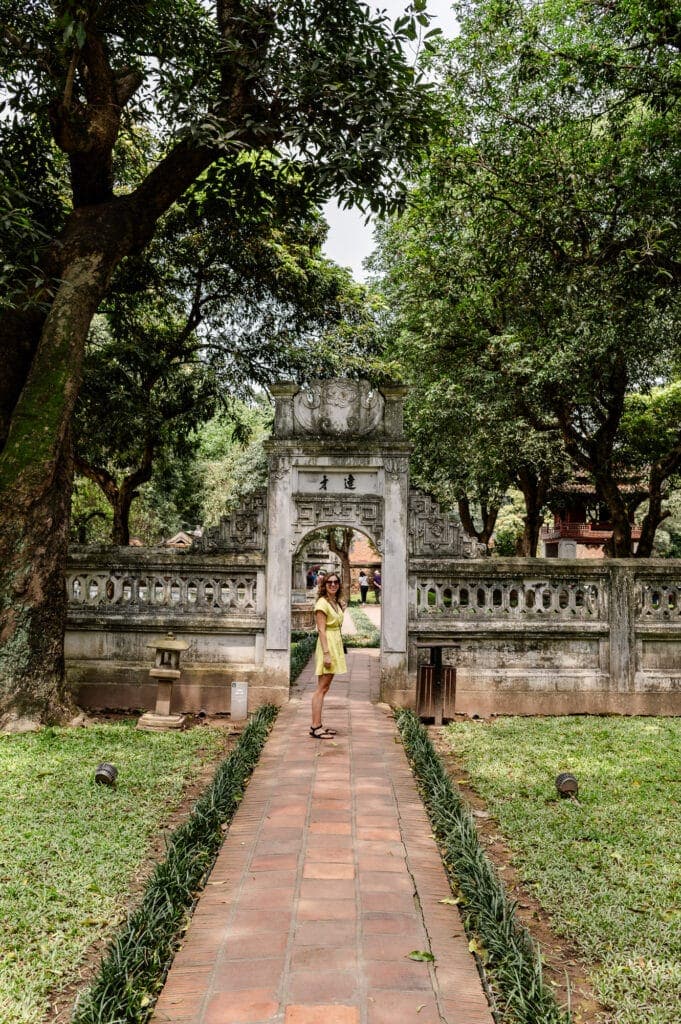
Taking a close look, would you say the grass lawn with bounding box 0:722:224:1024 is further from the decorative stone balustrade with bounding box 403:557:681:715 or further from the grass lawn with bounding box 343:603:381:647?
the grass lawn with bounding box 343:603:381:647

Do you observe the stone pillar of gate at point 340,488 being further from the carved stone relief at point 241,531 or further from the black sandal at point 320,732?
the black sandal at point 320,732

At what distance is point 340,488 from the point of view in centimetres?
873

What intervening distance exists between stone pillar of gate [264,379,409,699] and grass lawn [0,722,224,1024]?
2.38 metres

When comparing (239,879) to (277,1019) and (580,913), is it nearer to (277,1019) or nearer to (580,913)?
(277,1019)

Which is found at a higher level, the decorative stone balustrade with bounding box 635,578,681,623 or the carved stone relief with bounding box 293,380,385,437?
the carved stone relief with bounding box 293,380,385,437

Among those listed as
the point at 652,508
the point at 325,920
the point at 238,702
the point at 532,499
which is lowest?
the point at 325,920

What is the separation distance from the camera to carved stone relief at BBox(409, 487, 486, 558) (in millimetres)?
8711

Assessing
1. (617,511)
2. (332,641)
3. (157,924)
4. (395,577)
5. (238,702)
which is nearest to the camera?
(157,924)

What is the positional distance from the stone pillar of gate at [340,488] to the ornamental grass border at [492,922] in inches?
139

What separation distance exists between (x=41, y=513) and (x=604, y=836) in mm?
6015

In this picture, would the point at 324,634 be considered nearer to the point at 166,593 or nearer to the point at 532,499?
the point at 166,593

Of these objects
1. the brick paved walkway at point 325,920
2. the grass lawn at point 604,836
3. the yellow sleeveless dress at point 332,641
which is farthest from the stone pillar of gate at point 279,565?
the brick paved walkway at point 325,920

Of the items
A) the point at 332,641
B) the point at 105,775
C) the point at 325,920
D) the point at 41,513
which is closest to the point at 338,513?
the point at 332,641

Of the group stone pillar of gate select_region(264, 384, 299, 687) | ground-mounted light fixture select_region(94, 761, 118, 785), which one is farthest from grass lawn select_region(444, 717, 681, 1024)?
ground-mounted light fixture select_region(94, 761, 118, 785)
